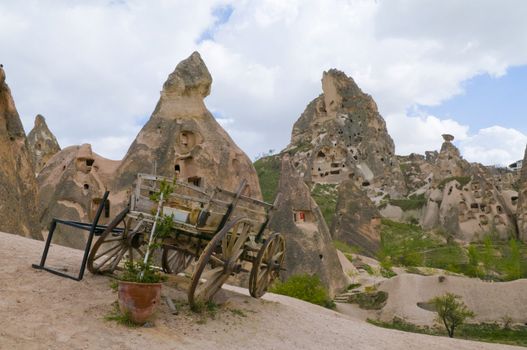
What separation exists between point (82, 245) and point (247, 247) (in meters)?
11.6

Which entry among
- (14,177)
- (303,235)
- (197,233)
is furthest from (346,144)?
(197,233)

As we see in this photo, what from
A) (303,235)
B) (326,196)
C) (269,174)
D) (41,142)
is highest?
(269,174)

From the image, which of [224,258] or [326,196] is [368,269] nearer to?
[224,258]

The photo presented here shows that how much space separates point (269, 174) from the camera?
59906mm

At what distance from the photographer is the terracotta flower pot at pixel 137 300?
17.0ft

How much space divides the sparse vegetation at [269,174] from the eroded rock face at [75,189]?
3005 cm

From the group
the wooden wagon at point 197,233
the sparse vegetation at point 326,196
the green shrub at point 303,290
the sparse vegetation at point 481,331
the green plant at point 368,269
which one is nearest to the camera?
the wooden wagon at point 197,233

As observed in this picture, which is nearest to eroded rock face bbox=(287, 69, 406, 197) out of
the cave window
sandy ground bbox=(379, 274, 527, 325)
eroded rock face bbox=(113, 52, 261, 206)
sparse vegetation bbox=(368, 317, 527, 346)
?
eroded rock face bbox=(113, 52, 261, 206)

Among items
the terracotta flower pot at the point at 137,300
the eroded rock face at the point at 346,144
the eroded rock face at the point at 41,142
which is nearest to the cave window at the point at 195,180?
the terracotta flower pot at the point at 137,300

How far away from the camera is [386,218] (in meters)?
44.2

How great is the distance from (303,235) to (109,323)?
45.7ft

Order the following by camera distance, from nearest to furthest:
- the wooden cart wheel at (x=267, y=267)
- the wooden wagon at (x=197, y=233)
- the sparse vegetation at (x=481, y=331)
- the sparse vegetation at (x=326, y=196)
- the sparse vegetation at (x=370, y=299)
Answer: the wooden wagon at (x=197, y=233), the wooden cart wheel at (x=267, y=267), the sparse vegetation at (x=481, y=331), the sparse vegetation at (x=370, y=299), the sparse vegetation at (x=326, y=196)

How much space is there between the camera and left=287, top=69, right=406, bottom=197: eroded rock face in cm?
5116

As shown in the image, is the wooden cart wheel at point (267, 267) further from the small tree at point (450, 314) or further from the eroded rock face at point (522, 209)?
the eroded rock face at point (522, 209)
